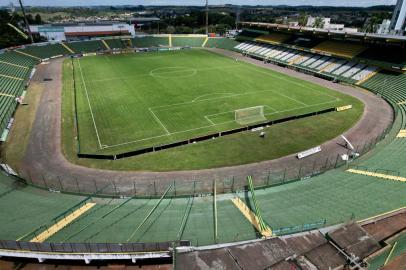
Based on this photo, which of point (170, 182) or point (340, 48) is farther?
point (340, 48)

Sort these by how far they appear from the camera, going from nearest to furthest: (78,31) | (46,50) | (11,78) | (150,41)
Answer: (11,78), (46,50), (150,41), (78,31)

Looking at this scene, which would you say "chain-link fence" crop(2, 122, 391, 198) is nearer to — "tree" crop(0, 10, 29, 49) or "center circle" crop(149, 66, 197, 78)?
"center circle" crop(149, 66, 197, 78)

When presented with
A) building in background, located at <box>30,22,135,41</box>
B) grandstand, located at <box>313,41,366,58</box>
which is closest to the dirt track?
grandstand, located at <box>313,41,366,58</box>

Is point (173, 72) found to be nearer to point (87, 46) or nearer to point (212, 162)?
point (212, 162)

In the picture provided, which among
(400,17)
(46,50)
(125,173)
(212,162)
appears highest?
(400,17)

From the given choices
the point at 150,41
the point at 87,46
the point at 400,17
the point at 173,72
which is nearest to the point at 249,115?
the point at 173,72

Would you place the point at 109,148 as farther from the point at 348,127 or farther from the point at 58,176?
the point at 348,127
